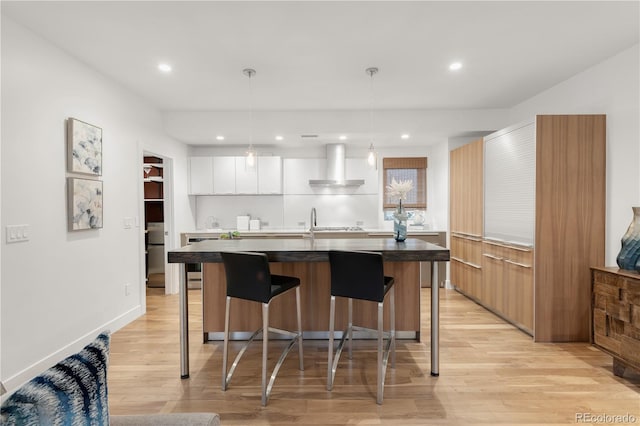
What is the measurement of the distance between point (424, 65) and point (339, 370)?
280 cm

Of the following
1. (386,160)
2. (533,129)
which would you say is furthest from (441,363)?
(386,160)

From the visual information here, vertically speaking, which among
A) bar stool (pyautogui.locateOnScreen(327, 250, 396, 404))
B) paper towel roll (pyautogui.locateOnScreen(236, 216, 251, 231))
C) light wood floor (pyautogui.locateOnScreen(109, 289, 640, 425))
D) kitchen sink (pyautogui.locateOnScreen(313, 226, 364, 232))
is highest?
paper towel roll (pyautogui.locateOnScreen(236, 216, 251, 231))

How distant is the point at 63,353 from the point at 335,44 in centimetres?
338

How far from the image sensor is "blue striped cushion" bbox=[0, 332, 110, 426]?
2.28ft

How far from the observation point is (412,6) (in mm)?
2232

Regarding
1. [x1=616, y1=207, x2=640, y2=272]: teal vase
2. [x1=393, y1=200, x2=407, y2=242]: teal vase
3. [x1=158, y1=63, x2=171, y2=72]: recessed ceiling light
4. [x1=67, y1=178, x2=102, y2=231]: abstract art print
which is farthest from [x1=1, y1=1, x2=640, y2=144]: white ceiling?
[x1=616, y1=207, x2=640, y2=272]: teal vase

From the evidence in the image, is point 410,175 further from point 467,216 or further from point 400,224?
point 400,224

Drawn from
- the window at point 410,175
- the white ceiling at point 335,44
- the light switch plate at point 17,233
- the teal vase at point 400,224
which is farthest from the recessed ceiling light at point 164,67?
the window at point 410,175

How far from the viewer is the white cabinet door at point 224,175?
18.2 feet

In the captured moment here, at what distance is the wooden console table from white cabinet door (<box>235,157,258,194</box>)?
4.49 metres

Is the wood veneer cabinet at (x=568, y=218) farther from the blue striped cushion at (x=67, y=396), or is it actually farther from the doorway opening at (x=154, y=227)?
the doorway opening at (x=154, y=227)

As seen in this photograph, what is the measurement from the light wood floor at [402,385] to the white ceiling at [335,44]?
2.60 m

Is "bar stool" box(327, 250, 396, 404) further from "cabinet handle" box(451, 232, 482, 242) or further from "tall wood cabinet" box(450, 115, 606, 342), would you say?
"cabinet handle" box(451, 232, 482, 242)

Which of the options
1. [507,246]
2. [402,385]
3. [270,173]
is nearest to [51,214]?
[402,385]
